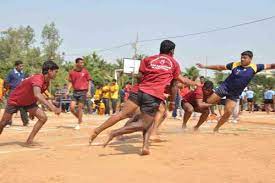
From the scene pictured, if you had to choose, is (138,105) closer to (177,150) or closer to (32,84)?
(177,150)

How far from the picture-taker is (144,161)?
7250 millimetres

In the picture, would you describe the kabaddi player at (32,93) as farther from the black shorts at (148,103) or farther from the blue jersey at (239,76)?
the blue jersey at (239,76)

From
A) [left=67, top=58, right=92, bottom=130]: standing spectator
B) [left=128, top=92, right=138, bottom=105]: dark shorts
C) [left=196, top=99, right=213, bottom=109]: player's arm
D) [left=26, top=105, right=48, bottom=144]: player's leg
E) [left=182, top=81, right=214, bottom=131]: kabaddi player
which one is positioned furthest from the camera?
[left=67, top=58, right=92, bottom=130]: standing spectator

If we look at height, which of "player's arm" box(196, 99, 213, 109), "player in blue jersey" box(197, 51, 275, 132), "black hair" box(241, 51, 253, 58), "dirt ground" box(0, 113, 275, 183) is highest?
"black hair" box(241, 51, 253, 58)

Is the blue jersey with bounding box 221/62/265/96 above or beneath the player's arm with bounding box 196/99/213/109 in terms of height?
above

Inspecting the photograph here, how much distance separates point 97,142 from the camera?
970cm

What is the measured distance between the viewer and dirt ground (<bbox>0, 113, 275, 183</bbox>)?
6.29m

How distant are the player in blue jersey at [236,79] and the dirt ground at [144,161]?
1237 mm

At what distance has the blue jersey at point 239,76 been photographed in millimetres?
10508

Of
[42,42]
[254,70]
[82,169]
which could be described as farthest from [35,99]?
[42,42]

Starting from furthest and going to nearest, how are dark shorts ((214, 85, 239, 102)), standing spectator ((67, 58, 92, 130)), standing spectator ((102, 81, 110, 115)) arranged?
standing spectator ((102, 81, 110, 115)), standing spectator ((67, 58, 92, 130)), dark shorts ((214, 85, 239, 102))

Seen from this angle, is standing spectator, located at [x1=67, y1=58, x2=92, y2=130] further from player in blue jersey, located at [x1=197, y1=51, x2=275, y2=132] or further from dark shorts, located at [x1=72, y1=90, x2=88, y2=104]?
player in blue jersey, located at [x1=197, y1=51, x2=275, y2=132]

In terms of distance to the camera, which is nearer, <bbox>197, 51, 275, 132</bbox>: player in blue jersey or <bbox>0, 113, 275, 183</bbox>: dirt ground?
<bbox>0, 113, 275, 183</bbox>: dirt ground

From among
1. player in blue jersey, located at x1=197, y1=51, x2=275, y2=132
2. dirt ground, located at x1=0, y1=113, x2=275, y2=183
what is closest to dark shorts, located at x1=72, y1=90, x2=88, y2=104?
dirt ground, located at x1=0, y1=113, x2=275, y2=183
